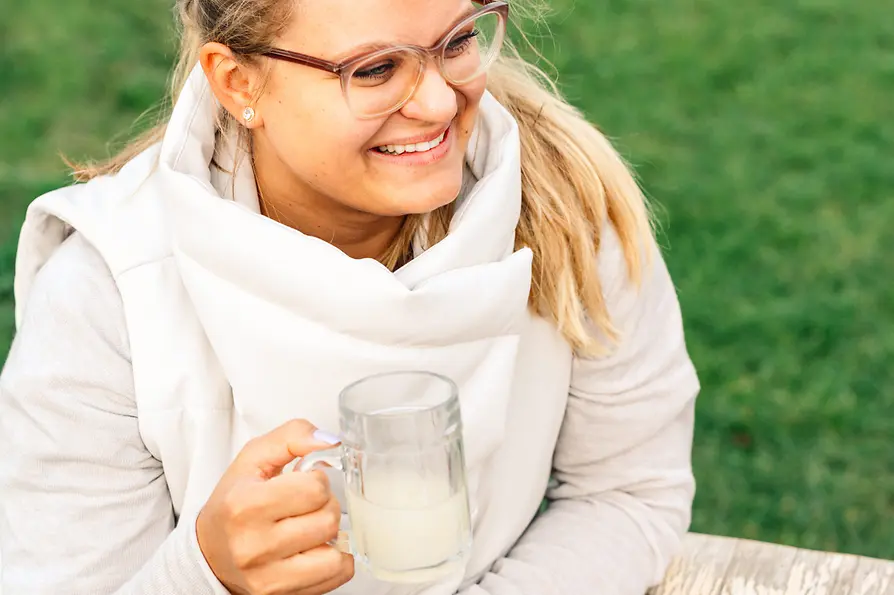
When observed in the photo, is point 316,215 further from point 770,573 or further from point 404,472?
point 770,573

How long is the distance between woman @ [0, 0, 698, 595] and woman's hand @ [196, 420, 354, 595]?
3 cm

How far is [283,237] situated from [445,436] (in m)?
0.57

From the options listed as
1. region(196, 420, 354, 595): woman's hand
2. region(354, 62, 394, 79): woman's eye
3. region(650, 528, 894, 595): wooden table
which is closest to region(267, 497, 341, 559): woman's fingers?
region(196, 420, 354, 595): woman's hand

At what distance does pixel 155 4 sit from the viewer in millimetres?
6898

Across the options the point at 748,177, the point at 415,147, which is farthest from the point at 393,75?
the point at 748,177

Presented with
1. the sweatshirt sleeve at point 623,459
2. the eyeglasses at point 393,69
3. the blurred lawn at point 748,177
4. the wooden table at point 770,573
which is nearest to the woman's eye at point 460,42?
the eyeglasses at point 393,69

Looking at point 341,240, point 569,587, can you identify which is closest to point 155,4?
point 341,240

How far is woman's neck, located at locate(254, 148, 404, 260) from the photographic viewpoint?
224cm

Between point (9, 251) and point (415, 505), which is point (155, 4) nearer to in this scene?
point (9, 251)

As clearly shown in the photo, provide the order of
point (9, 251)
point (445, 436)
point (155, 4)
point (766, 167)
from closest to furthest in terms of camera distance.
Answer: point (445, 436), point (9, 251), point (766, 167), point (155, 4)

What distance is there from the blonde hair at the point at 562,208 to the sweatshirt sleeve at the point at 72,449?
40 cm

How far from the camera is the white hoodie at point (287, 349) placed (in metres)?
2.00

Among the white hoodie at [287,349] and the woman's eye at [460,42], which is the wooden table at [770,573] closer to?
the white hoodie at [287,349]

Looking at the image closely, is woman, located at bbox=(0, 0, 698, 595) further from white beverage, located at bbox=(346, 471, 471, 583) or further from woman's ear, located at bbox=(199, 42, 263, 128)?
white beverage, located at bbox=(346, 471, 471, 583)
